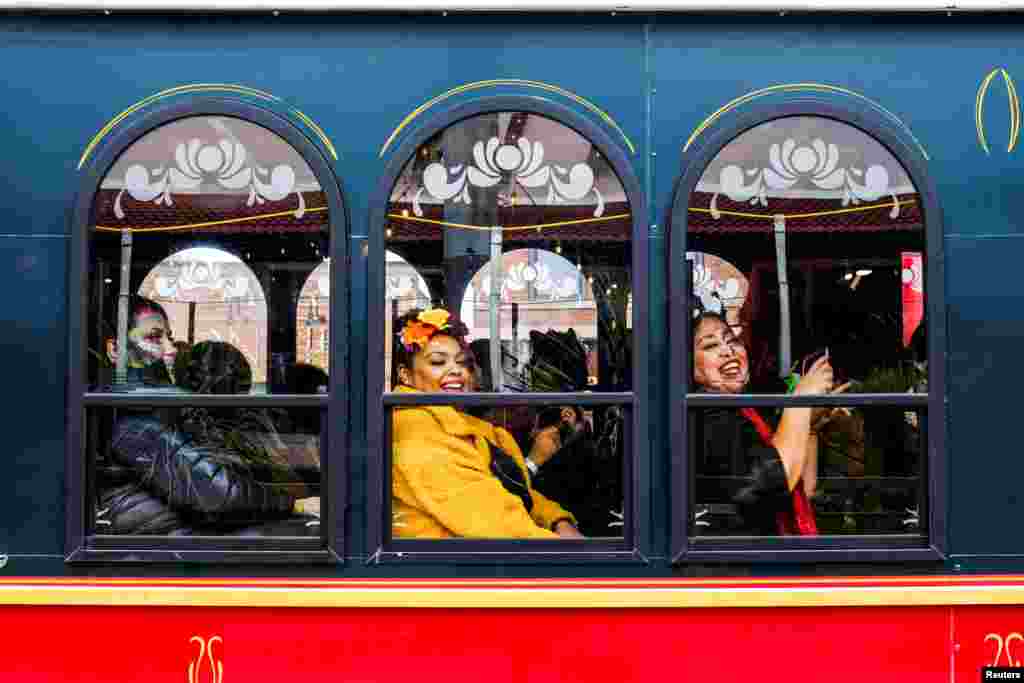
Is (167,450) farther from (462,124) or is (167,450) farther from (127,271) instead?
(462,124)

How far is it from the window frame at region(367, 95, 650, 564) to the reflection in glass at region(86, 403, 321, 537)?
0.22 meters

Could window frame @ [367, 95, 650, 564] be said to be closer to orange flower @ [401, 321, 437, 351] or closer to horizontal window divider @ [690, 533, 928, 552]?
orange flower @ [401, 321, 437, 351]

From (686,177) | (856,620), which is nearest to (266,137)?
(686,177)

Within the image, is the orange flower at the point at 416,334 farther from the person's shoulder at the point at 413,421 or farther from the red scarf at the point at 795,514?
the red scarf at the point at 795,514

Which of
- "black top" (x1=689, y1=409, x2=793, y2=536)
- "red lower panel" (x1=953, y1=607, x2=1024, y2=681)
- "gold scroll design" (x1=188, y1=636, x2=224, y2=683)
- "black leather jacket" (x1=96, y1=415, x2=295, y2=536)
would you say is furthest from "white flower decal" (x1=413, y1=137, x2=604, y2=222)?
"red lower panel" (x1=953, y1=607, x2=1024, y2=681)

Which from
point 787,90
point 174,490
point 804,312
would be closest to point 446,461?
point 174,490

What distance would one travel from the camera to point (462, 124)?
10.6 ft

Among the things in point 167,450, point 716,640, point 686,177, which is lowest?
point 716,640

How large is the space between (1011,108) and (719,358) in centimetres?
126

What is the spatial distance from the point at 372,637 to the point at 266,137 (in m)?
1.66

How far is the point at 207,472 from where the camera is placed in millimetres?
3258

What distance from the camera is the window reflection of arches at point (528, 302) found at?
3229 millimetres

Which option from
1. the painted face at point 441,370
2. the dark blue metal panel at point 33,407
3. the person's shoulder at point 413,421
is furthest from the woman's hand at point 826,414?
the dark blue metal panel at point 33,407

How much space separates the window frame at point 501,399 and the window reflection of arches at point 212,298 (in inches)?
14.8
